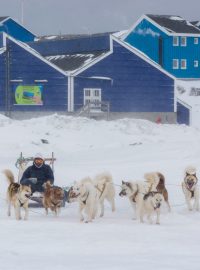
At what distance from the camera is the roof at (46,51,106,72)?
42484 millimetres

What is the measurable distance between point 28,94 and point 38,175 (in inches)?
1032

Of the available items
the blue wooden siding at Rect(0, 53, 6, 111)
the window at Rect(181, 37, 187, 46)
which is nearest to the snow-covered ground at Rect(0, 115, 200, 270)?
the blue wooden siding at Rect(0, 53, 6, 111)

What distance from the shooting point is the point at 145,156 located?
23953 mm

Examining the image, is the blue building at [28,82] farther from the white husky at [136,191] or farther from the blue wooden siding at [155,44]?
the white husky at [136,191]

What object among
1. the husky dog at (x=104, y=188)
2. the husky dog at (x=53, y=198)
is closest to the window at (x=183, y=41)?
the husky dog at (x=104, y=188)

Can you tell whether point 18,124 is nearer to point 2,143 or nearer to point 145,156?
point 2,143

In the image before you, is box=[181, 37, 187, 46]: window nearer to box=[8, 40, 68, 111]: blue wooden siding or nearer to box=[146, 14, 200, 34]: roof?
box=[146, 14, 200, 34]: roof

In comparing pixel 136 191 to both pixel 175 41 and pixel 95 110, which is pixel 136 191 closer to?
pixel 95 110

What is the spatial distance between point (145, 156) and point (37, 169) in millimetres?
8762

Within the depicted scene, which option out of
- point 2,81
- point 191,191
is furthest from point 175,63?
point 191,191

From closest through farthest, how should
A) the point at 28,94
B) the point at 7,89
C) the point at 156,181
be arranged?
the point at 156,181, the point at 7,89, the point at 28,94

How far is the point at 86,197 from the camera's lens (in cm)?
1328

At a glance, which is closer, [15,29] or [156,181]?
[156,181]

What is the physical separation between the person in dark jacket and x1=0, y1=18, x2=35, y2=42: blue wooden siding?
48.4 m
